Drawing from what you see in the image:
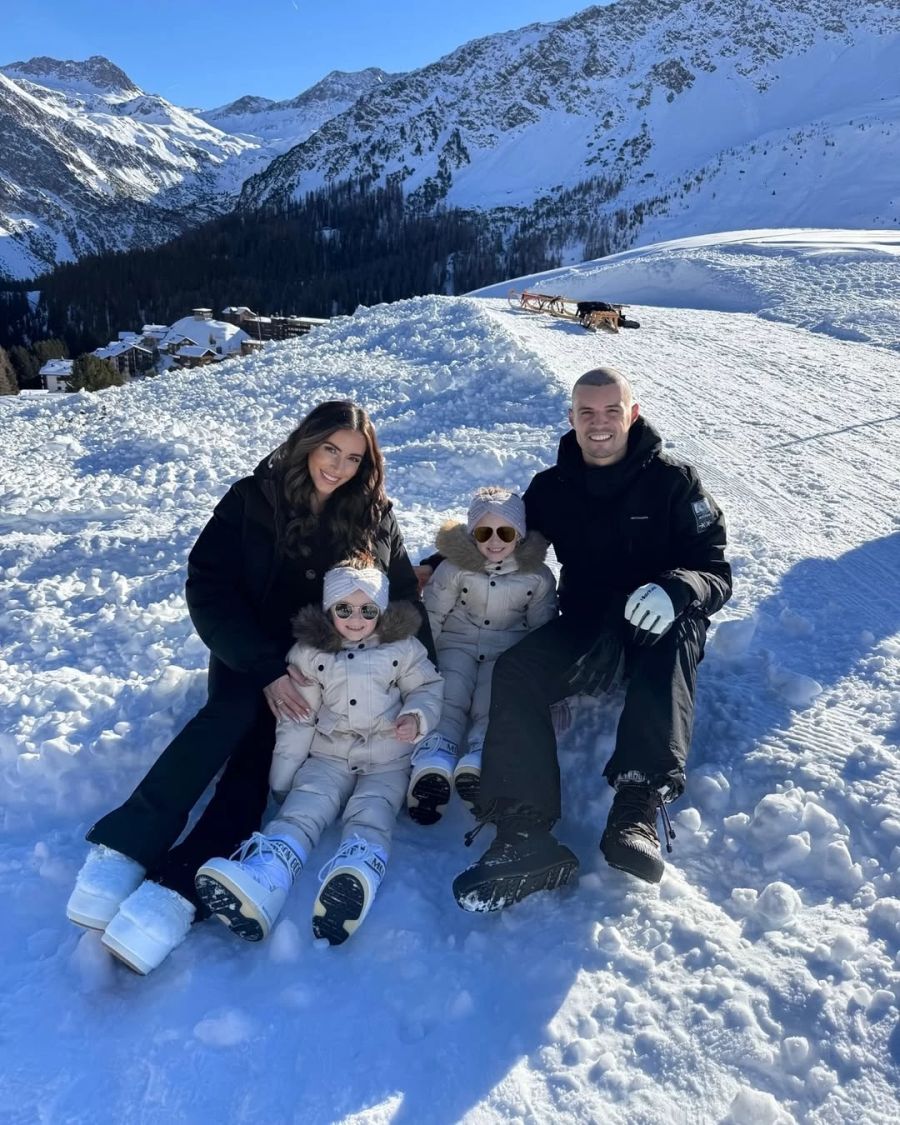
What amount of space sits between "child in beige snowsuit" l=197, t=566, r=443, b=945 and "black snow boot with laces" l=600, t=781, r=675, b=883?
85cm

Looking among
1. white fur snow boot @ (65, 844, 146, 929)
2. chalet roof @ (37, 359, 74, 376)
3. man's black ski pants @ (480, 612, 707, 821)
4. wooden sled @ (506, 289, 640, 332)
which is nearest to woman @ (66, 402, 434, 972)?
white fur snow boot @ (65, 844, 146, 929)

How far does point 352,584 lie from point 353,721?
0.59 meters

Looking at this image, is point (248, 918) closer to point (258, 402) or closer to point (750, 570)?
point (750, 570)

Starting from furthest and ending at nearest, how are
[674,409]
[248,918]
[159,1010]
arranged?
[674,409] < [248,918] < [159,1010]

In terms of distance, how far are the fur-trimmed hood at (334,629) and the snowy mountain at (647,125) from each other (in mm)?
70200

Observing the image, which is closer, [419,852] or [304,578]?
[419,852]

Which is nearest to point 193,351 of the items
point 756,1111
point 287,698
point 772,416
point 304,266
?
point 304,266

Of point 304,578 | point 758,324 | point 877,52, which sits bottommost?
point 758,324

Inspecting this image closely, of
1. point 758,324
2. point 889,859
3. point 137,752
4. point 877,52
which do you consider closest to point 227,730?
point 137,752

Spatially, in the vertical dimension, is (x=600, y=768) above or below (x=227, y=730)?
below

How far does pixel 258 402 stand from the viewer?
11.7 m

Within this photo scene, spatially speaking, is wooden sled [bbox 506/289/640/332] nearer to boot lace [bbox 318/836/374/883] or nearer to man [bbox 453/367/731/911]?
man [bbox 453/367/731/911]

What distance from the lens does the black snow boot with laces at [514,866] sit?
270 cm

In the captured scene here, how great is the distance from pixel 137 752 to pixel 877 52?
165672 millimetres
